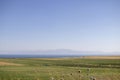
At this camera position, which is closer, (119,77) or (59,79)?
(59,79)

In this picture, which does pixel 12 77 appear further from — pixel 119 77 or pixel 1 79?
pixel 119 77

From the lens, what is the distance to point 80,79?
30234 mm

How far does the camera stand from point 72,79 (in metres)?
30.0

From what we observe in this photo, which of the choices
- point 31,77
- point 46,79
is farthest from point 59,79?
point 31,77

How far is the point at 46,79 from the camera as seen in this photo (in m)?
29.9

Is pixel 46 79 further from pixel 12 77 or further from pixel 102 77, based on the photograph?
pixel 102 77

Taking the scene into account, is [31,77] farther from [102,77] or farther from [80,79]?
[102,77]

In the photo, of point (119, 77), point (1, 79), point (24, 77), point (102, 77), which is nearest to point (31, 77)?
point (24, 77)

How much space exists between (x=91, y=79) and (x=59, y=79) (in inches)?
171

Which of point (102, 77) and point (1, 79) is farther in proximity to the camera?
point (102, 77)

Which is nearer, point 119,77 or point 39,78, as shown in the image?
point 39,78

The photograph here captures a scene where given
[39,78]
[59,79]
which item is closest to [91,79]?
[59,79]

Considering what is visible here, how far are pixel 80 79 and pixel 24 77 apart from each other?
7833 millimetres

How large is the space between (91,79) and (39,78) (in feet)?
23.2
